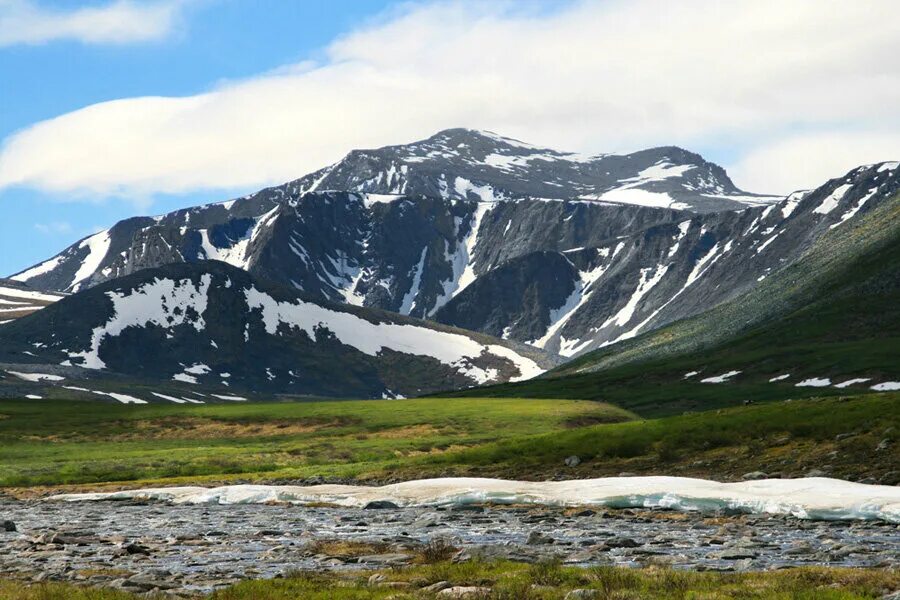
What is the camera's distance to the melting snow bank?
175 feet

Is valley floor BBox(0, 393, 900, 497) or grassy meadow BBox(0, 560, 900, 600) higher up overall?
grassy meadow BBox(0, 560, 900, 600)

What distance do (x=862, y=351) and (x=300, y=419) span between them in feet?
304

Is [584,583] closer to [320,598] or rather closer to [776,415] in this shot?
[320,598]

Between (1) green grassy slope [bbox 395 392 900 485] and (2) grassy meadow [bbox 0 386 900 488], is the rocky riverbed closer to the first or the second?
(1) green grassy slope [bbox 395 392 900 485]

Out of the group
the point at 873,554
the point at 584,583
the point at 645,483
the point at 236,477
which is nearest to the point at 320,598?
the point at 584,583

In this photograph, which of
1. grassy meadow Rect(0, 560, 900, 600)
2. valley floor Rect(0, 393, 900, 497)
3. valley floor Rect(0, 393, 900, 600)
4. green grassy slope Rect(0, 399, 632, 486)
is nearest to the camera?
grassy meadow Rect(0, 560, 900, 600)

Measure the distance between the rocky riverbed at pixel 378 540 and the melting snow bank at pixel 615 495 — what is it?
1.71 m

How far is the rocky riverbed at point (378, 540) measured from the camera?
36500mm

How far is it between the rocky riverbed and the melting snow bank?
1.71m

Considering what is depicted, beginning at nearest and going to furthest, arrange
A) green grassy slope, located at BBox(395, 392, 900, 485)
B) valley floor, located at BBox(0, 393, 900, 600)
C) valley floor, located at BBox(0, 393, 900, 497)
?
1. valley floor, located at BBox(0, 393, 900, 600)
2. green grassy slope, located at BBox(395, 392, 900, 485)
3. valley floor, located at BBox(0, 393, 900, 497)

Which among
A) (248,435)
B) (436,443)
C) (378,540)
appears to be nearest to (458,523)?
(378,540)

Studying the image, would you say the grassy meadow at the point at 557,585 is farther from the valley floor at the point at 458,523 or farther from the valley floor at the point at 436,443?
the valley floor at the point at 436,443

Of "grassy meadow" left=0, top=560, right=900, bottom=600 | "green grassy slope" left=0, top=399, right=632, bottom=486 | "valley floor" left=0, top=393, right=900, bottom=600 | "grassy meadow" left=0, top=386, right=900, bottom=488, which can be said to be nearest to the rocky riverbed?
"valley floor" left=0, top=393, right=900, bottom=600

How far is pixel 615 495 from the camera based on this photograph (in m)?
61.9
